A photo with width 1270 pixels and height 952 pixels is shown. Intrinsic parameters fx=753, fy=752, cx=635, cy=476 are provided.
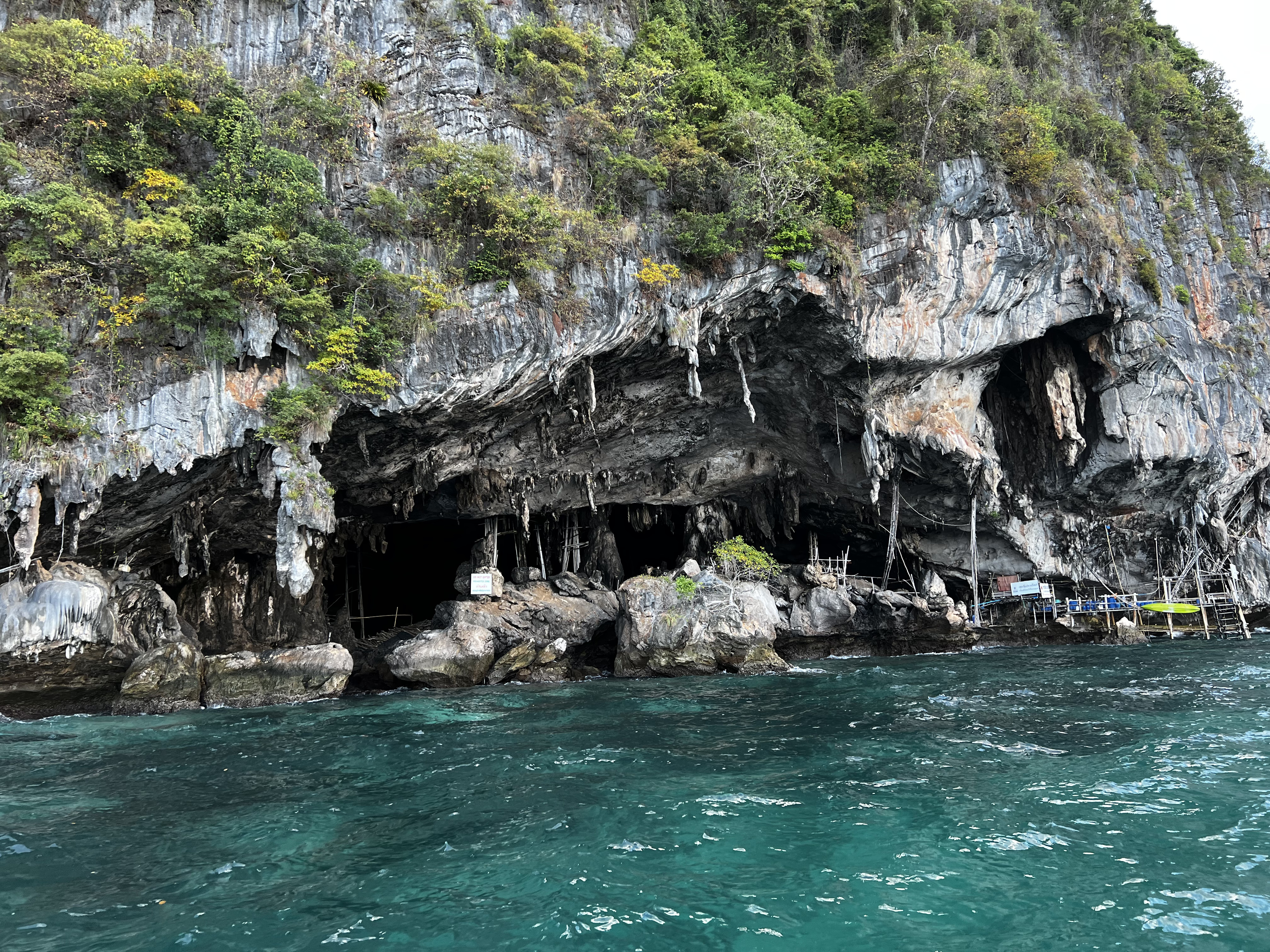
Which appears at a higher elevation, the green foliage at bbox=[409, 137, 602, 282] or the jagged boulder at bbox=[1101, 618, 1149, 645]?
the green foliage at bbox=[409, 137, 602, 282]

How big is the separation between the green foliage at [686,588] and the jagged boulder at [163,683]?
1021cm

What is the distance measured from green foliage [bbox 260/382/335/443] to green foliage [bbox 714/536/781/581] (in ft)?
35.9

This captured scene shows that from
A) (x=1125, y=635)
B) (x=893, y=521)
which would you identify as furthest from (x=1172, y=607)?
(x=893, y=521)

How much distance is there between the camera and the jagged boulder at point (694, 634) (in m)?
17.5

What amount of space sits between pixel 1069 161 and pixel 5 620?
87.7ft

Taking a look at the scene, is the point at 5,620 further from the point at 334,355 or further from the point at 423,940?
the point at 423,940

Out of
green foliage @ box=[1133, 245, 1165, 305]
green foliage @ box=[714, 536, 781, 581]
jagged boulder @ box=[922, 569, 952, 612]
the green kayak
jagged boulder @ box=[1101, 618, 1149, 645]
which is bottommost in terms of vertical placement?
jagged boulder @ box=[1101, 618, 1149, 645]

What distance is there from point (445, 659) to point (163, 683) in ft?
17.4

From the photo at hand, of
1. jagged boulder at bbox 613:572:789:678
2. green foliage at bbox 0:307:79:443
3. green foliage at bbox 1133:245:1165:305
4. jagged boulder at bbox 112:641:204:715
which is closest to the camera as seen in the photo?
green foliage at bbox 0:307:79:443

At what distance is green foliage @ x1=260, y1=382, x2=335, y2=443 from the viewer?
13969 millimetres

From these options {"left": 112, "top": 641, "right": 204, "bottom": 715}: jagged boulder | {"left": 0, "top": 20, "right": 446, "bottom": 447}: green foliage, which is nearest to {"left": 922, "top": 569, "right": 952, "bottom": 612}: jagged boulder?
{"left": 0, "top": 20, "right": 446, "bottom": 447}: green foliage

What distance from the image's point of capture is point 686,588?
18.2 meters

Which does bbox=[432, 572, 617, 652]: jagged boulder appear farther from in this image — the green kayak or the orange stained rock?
the green kayak

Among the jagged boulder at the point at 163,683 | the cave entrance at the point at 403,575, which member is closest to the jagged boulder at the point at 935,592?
the cave entrance at the point at 403,575
